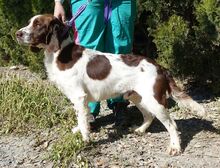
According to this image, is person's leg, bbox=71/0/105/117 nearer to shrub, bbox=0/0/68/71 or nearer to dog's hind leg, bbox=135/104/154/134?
dog's hind leg, bbox=135/104/154/134

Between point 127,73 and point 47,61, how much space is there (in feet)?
2.85

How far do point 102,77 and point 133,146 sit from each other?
0.84 m

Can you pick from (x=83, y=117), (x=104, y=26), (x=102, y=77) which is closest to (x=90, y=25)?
(x=104, y=26)

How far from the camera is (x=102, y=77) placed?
526cm

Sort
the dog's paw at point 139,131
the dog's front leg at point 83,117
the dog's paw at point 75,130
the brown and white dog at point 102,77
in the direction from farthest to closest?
the dog's paw at point 139,131
the dog's paw at point 75,130
the dog's front leg at point 83,117
the brown and white dog at point 102,77

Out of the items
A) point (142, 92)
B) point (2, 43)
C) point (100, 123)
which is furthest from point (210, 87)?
point (2, 43)

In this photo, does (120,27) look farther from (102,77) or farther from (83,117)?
(83,117)

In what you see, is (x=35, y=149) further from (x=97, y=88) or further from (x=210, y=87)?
(x=210, y=87)

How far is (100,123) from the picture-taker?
6215 millimetres

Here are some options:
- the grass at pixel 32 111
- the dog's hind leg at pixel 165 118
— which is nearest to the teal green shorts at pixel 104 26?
the dog's hind leg at pixel 165 118

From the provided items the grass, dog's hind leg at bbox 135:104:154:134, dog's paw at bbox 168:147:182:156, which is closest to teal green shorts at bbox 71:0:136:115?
dog's hind leg at bbox 135:104:154:134

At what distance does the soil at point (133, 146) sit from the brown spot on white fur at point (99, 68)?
0.74 meters

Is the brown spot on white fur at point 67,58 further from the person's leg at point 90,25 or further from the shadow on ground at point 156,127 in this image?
the shadow on ground at point 156,127

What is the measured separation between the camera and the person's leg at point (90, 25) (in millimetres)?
5555
